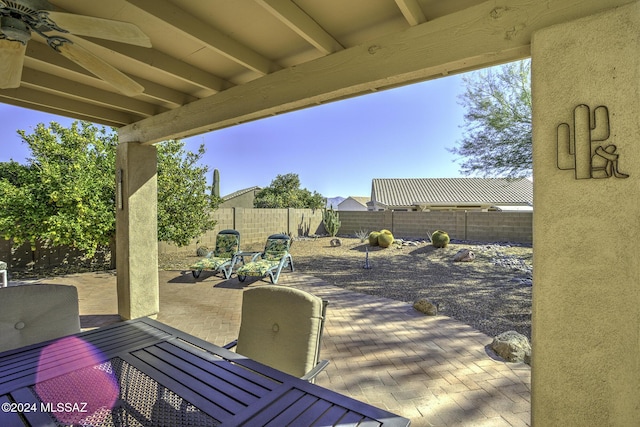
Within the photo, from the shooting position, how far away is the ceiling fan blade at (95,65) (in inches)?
72.1

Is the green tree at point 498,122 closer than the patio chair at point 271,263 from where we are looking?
No

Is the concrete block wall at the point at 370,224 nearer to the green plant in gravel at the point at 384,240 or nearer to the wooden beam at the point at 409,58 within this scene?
the green plant in gravel at the point at 384,240

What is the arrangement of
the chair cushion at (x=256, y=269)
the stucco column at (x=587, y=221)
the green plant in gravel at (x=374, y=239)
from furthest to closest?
the green plant in gravel at (x=374, y=239)
the chair cushion at (x=256, y=269)
the stucco column at (x=587, y=221)

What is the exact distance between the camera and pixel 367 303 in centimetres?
530

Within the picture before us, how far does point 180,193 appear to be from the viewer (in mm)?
8258

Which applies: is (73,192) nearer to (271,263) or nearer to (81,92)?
(271,263)

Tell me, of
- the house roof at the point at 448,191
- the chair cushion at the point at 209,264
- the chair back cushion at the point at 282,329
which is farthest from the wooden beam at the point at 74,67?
the house roof at the point at 448,191

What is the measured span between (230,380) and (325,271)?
6643 mm

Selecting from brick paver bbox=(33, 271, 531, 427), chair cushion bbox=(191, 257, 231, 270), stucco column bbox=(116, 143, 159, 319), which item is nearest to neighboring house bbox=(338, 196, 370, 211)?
chair cushion bbox=(191, 257, 231, 270)

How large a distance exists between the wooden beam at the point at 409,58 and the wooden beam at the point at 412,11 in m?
0.05

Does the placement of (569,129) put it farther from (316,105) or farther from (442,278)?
(442,278)

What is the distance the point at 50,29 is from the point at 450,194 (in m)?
24.9

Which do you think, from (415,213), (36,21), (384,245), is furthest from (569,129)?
(415,213)

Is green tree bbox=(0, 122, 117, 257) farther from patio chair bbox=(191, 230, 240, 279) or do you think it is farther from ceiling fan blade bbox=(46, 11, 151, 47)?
ceiling fan blade bbox=(46, 11, 151, 47)
